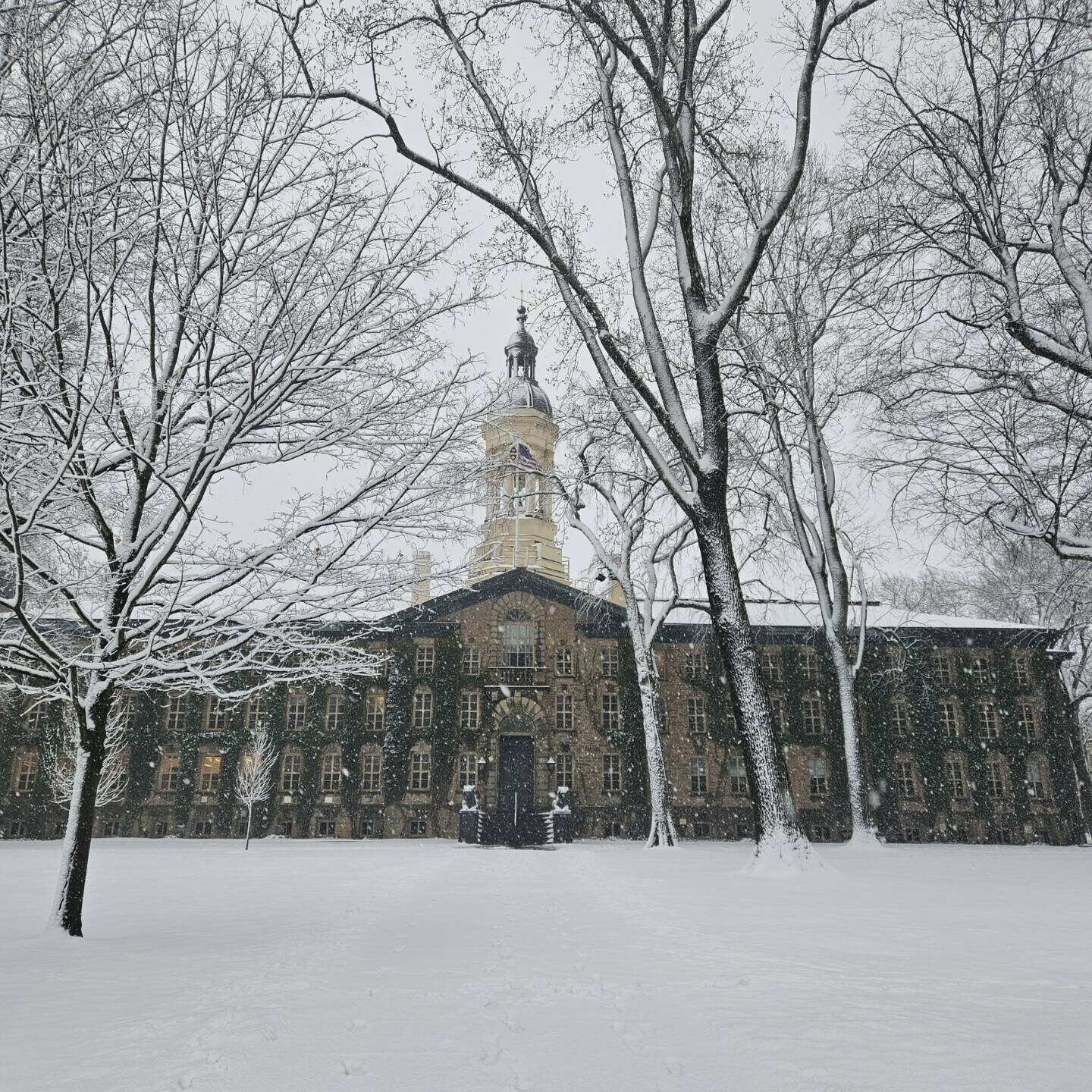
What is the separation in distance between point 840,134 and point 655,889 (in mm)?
11863

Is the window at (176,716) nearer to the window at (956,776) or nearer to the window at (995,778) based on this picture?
the window at (956,776)

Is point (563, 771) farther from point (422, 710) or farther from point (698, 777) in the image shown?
point (422, 710)

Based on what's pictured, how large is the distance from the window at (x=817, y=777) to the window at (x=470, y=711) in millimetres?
13508

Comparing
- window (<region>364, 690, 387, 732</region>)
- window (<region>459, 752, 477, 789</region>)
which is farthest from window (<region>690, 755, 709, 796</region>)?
window (<region>364, 690, 387, 732</region>)

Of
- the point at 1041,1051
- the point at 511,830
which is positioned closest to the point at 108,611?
the point at 1041,1051

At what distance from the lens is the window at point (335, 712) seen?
99.3ft

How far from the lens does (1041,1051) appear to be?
10.7 feet

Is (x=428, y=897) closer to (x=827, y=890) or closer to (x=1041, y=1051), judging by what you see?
(x=827, y=890)

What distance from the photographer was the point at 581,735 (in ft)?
98.4

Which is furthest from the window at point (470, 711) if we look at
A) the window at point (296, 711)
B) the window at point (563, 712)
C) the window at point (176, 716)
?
the window at point (176, 716)

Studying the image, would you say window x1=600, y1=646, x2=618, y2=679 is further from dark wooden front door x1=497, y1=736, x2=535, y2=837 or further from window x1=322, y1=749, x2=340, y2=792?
window x1=322, y1=749, x2=340, y2=792

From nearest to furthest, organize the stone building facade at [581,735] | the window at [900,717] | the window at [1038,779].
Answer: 1. the stone building facade at [581,735]
2. the window at [1038,779]
3. the window at [900,717]

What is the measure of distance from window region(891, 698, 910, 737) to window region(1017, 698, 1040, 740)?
450 cm

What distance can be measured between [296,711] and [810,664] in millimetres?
21459
